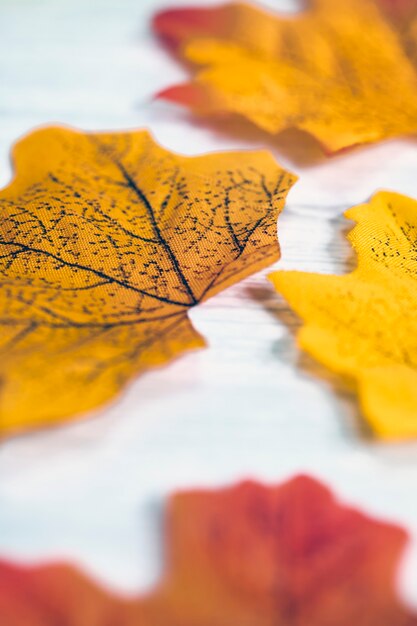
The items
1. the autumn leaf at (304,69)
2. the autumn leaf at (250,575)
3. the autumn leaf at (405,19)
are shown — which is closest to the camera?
the autumn leaf at (250,575)

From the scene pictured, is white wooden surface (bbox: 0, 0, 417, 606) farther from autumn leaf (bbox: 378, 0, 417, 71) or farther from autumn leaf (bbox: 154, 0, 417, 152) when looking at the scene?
autumn leaf (bbox: 378, 0, 417, 71)

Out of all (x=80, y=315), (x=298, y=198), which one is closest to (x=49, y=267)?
(x=80, y=315)

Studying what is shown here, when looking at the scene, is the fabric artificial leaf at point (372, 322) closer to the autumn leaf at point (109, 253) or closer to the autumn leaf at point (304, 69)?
the autumn leaf at point (109, 253)

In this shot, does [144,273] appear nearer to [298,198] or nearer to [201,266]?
[201,266]

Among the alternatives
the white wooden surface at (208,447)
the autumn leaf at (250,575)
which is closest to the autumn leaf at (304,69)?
the white wooden surface at (208,447)

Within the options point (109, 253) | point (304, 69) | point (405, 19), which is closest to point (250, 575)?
point (109, 253)

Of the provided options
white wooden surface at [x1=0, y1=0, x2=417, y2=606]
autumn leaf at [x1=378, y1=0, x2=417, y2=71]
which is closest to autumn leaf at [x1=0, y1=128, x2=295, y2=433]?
white wooden surface at [x1=0, y1=0, x2=417, y2=606]
